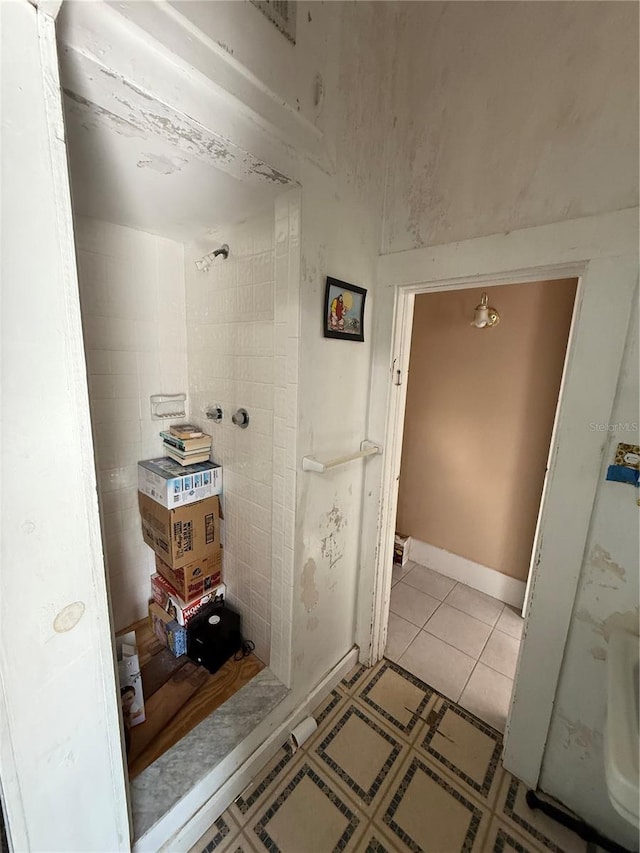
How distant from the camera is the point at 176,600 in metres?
1.64

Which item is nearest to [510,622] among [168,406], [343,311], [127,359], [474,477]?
[474,477]

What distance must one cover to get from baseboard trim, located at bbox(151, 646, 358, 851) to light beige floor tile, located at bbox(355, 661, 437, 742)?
0.17m

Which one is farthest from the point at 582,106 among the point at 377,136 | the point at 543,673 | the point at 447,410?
the point at 543,673

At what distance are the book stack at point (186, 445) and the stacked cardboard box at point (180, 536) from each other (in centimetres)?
4

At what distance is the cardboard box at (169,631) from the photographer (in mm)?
1607

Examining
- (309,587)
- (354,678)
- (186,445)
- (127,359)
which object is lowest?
(354,678)

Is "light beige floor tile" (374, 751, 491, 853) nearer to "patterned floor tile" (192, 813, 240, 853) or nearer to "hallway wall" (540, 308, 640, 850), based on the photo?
"hallway wall" (540, 308, 640, 850)

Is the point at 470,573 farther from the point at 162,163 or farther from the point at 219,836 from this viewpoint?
the point at 162,163

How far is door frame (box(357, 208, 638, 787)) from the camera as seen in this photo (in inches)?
38.1

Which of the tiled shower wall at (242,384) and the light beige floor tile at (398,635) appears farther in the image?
the light beige floor tile at (398,635)

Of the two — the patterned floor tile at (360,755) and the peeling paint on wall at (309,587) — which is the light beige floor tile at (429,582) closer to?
the patterned floor tile at (360,755)

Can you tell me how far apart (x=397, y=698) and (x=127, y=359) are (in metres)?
2.08

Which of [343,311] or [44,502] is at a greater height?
[343,311]

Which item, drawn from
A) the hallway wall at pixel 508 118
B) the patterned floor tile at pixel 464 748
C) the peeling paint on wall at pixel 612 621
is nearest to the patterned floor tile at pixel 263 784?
the patterned floor tile at pixel 464 748
